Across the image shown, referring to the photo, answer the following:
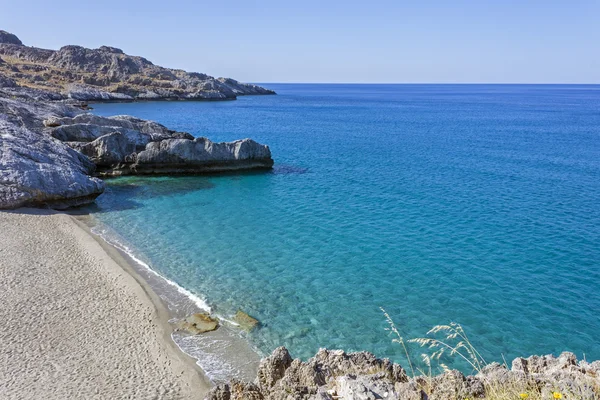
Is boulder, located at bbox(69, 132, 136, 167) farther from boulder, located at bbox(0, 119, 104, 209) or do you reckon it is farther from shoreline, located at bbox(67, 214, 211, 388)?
shoreline, located at bbox(67, 214, 211, 388)

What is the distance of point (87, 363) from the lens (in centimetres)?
1372

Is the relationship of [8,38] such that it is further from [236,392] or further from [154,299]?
[236,392]

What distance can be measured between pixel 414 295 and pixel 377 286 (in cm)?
168

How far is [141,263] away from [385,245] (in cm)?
1298

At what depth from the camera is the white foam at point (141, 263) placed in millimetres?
18203

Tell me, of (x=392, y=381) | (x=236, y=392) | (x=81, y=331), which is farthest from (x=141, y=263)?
(x=392, y=381)

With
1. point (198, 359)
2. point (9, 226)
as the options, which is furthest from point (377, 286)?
point (9, 226)

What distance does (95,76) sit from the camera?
136500 mm

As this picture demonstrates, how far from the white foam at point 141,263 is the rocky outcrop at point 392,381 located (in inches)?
344

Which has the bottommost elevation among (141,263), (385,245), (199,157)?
(141,263)

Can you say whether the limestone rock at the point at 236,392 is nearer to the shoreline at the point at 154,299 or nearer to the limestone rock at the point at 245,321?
the shoreline at the point at 154,299

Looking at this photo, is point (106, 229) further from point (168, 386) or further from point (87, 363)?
point (168, 386)

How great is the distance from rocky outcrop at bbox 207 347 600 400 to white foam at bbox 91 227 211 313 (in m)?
8.73

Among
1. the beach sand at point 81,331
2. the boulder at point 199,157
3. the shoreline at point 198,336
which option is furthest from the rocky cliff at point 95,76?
the shoreline at point 198,336
